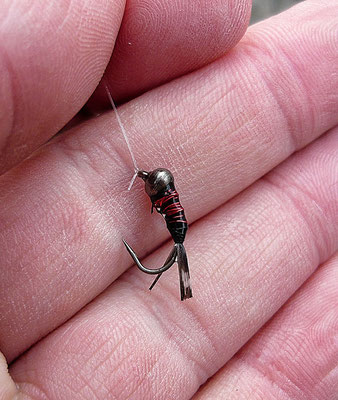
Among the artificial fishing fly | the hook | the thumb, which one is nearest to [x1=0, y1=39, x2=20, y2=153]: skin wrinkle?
the artificial fishing fly

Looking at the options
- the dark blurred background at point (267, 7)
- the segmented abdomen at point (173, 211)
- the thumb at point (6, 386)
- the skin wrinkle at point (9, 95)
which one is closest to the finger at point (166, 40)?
the segmented abdomen at point (173, 211)

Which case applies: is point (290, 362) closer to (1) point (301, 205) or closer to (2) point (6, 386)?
(1) point (301, 205)

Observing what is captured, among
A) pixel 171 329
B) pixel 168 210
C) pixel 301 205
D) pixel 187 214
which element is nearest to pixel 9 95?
pixel 168 210

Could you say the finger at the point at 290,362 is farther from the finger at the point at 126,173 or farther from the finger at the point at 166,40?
the finger at the point at 166,40

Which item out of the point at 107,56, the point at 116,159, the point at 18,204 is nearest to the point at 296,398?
the point at 116,159

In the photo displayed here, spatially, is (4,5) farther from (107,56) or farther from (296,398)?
(296,398)

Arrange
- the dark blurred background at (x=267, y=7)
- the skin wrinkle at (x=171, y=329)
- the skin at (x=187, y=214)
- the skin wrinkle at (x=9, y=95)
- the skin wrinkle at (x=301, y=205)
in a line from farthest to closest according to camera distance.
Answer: the dark blurred background at (x=267, y=7), the skin wrinkle at (x=301, y=205), the skin wrinkle at (x=171, y=329), the skin at (x=187, y=214), the skin wrinkle at (x=9, y=95)

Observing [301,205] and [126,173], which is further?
[301,205]
